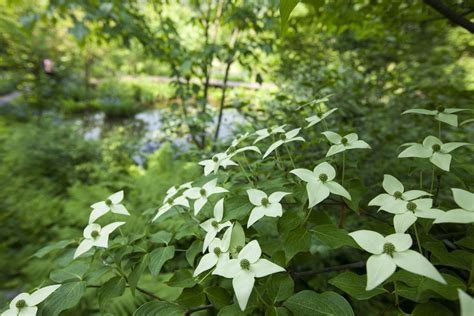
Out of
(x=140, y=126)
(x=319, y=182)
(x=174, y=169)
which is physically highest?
(x=319, y=182)

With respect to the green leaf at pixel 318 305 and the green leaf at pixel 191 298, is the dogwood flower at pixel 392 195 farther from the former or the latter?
the green leaf at pixel 191 298

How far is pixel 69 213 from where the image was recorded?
1.83 m

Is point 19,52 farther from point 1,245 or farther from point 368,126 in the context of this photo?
point 368,126

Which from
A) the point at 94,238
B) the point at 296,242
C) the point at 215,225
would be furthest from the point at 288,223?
the point at 94,238

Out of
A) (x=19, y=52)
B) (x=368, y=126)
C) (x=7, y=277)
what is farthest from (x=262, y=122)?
(x=19, y=52)

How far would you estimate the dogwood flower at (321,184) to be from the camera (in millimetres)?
496

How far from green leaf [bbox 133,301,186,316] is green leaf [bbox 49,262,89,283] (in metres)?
0.16

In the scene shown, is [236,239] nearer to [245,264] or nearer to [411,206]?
[245,264]

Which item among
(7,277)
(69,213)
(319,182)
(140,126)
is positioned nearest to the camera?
(319,182)

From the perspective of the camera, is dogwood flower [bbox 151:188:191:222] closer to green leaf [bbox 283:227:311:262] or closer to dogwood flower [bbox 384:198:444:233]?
green leaf [bbox 283:227:311:262]

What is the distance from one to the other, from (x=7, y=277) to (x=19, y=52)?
4006mm

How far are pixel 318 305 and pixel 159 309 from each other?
32 cm

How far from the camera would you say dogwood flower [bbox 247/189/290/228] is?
525 millimetres

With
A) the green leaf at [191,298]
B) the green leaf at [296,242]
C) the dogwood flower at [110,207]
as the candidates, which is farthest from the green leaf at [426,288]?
the dogwood flower at [110,207]
